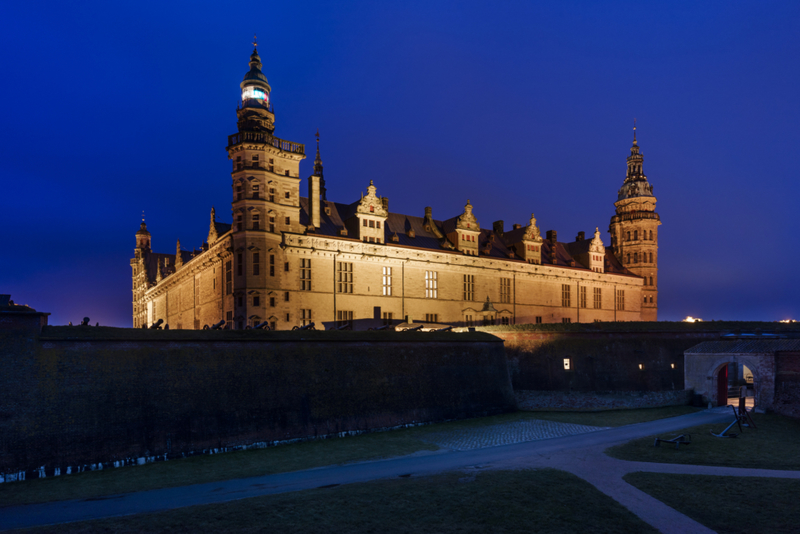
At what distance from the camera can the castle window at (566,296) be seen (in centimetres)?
6600

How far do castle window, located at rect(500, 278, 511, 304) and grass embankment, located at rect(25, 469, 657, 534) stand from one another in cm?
4327

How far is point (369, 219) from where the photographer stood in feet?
166

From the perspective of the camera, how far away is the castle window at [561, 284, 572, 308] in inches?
2598

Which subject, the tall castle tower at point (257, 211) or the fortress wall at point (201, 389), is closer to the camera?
the fortress wall at point (201, 389)

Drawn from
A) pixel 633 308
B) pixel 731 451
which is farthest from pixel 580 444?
pixel 633 308

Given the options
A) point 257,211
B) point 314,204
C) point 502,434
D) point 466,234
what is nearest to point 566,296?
point 466,234

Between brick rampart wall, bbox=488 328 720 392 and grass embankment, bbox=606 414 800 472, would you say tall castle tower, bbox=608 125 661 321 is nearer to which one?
brick rampart wall, bbox=488 328 720 392

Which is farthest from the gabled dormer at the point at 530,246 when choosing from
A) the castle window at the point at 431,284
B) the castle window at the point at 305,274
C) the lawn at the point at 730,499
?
the lawn at the point at 730,499

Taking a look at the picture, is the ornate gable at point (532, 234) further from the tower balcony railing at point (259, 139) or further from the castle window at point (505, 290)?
the tower balcony railing at point (259, 139)

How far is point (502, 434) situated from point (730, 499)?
46.3ft

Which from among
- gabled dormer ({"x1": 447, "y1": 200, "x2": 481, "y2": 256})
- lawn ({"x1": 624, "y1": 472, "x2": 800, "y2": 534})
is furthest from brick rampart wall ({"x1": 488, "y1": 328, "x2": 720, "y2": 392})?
lawn ({"x1": 624, "y1": 472, "x2": 800, "y2": 534})

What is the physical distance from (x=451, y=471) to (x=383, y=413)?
11.7 meters

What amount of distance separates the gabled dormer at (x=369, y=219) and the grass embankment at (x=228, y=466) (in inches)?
921

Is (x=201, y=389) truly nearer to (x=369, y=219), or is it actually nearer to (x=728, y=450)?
(x=728, y=450)
